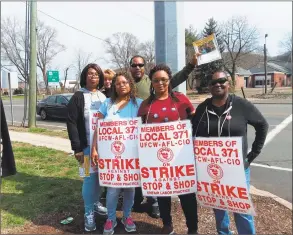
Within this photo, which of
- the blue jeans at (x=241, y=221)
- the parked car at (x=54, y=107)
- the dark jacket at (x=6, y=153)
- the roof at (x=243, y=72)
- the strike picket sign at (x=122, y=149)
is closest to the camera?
the dark jacket at (x=6, y=153)

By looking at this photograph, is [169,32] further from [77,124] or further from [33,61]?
[33,61]

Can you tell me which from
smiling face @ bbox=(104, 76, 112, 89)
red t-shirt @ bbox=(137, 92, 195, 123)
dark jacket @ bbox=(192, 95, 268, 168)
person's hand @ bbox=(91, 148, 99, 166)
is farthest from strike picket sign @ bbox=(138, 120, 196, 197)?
smiling face @ bbox=(104, 76, 112, 89)

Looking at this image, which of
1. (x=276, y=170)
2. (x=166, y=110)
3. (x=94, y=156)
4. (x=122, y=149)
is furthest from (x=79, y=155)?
(x=276, y=170)

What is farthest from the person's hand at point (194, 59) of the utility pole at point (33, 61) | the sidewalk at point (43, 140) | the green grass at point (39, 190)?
the utility pole at point (33, 61)

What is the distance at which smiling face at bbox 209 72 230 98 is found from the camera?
290 cm

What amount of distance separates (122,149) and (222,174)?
1021 millimetres

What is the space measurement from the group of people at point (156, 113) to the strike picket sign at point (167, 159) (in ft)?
0.38

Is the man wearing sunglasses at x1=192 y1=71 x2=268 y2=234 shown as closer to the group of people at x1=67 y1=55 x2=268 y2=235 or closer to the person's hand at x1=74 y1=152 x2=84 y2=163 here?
the group of people at x1=67 y1=55 x2=268 y2=235

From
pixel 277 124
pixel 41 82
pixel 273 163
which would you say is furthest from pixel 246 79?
pixel 273 163

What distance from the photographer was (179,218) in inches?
159

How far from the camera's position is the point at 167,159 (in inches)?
123

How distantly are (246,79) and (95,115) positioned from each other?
238 feet

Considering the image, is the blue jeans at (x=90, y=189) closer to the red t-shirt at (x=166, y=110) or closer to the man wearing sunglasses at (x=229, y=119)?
the red t-shirt at (x=166, y=110)

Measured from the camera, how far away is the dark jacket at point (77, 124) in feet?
11.6
